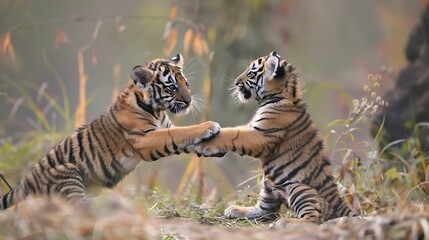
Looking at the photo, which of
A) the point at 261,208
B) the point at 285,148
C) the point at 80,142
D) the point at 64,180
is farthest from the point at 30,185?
the point at 285,148

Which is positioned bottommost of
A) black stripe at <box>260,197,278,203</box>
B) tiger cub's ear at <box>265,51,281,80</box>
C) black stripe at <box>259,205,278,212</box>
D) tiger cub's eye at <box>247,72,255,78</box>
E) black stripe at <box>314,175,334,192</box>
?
black stripe at <box>259,205,278,212</box>

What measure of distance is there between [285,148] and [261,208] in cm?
49

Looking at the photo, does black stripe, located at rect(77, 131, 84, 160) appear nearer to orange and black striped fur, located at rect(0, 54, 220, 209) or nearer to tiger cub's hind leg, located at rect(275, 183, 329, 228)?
orange and black striped fur, located at rect(0, 54, 220, 209)

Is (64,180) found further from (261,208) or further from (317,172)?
(317,172)

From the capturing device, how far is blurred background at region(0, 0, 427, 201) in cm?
980

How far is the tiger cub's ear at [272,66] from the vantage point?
232 inches

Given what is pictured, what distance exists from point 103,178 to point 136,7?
30.5 feet

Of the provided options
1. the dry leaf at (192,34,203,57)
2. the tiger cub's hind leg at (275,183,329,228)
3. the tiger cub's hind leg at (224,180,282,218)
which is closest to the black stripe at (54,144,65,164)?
the tiger cub's hind leg at (224,180,282,218)

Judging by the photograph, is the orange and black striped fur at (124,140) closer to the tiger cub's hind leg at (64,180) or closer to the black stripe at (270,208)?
the tiger cub's hind leg at (64,180)

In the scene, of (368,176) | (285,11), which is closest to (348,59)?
(285,11)

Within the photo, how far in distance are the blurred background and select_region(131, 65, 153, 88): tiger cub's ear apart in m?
1.87

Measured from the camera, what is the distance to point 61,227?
13.6ft

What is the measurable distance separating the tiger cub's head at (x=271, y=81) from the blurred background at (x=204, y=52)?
1.75 metres

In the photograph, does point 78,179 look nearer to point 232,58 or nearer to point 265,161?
point 265,161
